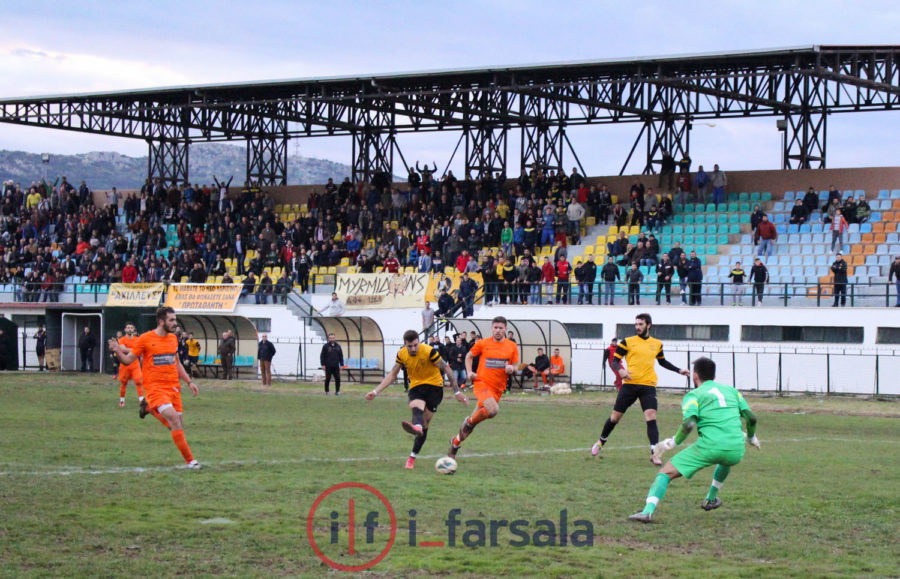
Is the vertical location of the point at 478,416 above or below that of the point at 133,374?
above

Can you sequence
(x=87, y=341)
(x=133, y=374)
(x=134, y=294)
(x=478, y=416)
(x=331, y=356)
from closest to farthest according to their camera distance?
(x=478, y=416) < (x=133, y=374) < (x=331, y=356) < (x=87, y=341) < (x=134, y=294)

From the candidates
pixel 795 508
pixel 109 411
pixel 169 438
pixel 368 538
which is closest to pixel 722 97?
pixel 109 411

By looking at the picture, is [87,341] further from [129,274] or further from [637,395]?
[637,395]

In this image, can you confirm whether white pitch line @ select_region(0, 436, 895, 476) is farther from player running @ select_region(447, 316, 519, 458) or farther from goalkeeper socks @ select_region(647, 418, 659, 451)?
goalkeeper socks @ select_region(647, 418, 659, 451)

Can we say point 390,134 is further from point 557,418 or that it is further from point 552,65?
point 557,418

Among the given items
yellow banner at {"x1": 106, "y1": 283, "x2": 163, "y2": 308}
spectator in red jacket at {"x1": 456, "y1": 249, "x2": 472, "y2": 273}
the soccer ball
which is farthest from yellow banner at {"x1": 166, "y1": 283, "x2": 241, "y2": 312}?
the soccer ball

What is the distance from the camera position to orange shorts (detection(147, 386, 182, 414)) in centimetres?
1516

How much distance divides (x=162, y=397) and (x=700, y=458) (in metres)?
7.01

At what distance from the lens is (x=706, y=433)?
36.8 feet

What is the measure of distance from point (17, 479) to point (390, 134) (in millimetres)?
40621

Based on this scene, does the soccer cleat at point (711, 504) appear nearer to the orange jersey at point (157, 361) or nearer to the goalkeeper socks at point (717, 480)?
the goalkeeper socks at point (717, 480)

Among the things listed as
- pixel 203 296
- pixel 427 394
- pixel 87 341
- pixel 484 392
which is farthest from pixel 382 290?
pixel 427 394

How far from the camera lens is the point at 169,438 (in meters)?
18.7

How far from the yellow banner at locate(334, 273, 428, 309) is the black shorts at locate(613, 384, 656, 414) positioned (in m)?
23.4
